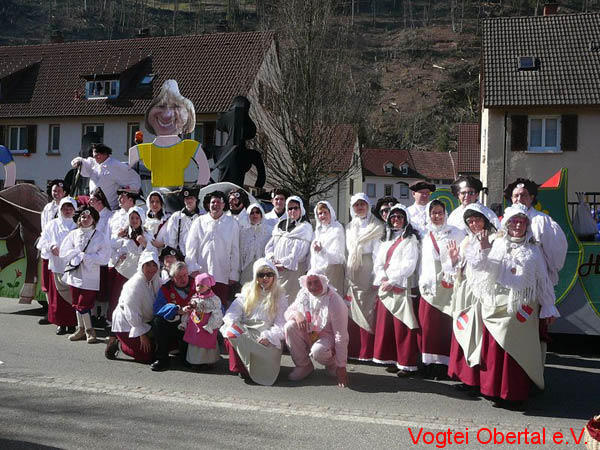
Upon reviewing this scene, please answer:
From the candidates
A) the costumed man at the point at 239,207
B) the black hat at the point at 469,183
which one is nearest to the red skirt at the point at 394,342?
the black hat at the point at 469,183

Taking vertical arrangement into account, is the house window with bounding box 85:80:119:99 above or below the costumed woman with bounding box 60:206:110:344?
above

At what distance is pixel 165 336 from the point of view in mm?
7410

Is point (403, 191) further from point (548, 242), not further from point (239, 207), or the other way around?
point (548, 242)

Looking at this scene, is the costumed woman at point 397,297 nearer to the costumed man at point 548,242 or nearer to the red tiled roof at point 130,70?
the costumed man at point 548,242

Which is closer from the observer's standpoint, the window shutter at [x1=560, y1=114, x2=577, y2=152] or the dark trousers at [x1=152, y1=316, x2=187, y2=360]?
the dark trousers at [x1=152, y1=316, x2=187, y2=360]

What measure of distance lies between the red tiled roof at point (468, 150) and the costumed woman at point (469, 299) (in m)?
32.5

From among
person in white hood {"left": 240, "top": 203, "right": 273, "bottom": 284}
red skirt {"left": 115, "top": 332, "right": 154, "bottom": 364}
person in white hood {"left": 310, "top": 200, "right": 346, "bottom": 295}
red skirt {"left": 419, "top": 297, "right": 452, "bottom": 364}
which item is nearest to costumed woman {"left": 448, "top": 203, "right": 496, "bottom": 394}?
red skirt {"left": 419, "top": 297, "right": 452, "bottom": 364}

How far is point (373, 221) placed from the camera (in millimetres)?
7883

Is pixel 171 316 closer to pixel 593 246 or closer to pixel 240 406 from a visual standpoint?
pixel 240 406

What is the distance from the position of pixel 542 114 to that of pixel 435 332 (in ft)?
63.3

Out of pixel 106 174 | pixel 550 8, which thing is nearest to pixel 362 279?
pixel 106 174

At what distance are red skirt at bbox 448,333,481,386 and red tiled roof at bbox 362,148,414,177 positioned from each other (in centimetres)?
6210

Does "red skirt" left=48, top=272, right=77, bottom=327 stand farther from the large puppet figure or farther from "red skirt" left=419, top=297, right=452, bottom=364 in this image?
"red skirt" left=419, top=297, right=452, bottom=364

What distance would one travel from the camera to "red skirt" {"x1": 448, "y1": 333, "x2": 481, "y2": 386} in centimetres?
627
